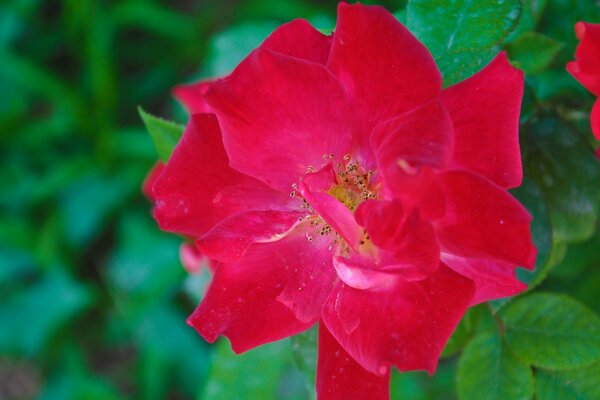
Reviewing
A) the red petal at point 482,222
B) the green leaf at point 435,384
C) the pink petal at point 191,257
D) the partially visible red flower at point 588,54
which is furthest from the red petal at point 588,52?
the green leaf at point 435,384

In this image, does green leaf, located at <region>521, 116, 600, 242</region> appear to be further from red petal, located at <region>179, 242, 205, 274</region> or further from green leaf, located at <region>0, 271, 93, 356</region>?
green leaf, located at <region>0, 271, 93, 356</region>

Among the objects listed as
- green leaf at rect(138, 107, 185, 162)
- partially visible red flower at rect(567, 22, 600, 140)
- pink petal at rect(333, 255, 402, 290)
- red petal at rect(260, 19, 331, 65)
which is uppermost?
red petal at rect(260, 19, 331, 65)

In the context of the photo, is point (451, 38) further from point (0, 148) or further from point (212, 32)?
point (0, 148)

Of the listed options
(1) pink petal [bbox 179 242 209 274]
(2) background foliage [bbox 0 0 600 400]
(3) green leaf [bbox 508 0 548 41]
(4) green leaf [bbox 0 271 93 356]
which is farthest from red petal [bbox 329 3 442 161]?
(4) green leaf [bbox 0 271 93 356]

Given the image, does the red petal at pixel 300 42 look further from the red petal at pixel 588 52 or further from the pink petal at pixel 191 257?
the pink petal at pixel 191 257

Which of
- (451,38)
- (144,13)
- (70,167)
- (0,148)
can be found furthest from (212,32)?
Answer: (451,38)

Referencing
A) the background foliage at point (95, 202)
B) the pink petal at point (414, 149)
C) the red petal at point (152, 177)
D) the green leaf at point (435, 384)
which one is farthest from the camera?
the background foliage at point (95, 202)

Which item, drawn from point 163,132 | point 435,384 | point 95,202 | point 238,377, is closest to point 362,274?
point 163,132
